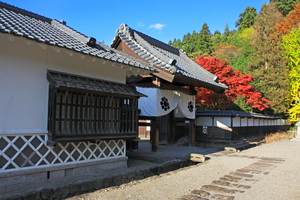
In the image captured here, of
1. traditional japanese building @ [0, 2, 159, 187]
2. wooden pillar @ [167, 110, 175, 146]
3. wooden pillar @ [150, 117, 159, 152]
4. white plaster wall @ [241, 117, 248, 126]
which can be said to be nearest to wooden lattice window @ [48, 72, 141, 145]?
traditional japanese building @ [0, 2, 159, 187]

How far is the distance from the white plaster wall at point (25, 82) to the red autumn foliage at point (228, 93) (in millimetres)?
17511

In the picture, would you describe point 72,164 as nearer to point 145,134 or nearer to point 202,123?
point 202,123

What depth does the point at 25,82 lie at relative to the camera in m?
5.98

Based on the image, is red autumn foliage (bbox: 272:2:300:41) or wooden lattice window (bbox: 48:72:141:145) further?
red autumn foliage (bbox: 272:2:300:41)

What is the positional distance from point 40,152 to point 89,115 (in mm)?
1715

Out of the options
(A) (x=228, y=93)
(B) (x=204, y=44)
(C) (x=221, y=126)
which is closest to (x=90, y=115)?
(C) (x=221, y=126)

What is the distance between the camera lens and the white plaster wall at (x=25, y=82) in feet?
18.4

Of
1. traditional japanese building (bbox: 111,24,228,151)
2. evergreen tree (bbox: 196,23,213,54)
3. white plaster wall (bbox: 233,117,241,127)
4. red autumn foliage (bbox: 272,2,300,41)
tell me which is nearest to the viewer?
traditional japanese building (bbox: 111,24,228,151)

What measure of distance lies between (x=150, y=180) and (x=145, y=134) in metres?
13.7

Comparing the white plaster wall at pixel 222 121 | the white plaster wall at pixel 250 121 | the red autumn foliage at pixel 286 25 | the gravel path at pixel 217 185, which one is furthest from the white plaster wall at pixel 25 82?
the red autumn foliage at pixel 286 25

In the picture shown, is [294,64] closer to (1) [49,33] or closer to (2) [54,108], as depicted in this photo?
(1) [49,33]

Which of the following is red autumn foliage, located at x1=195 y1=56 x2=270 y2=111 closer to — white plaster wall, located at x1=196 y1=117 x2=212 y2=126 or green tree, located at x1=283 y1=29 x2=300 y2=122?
green tree, located at x1=283 y1=29 x2=300 y2=122

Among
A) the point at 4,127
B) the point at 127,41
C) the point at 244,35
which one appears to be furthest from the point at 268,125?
the point at 244,35

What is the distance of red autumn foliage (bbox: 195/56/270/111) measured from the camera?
72.5ft
